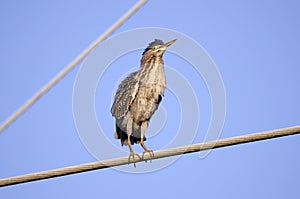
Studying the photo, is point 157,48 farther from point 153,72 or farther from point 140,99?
point 140,99

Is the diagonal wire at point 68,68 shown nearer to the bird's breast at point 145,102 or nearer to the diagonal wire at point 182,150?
the diagonal wire at point 182,150

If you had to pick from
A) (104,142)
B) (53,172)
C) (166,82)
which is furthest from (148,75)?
(53,172)

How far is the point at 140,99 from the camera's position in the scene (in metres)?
10.5

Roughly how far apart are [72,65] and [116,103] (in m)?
6.24

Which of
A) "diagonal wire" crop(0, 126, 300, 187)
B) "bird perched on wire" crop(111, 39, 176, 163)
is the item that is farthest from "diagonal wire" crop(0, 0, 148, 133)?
"bird perched on wire" crop(111, 39, 176, 163)

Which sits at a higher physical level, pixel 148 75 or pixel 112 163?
pixel 148 75

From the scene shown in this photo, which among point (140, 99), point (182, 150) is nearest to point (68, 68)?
point (182, 150)

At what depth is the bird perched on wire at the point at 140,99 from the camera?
34.4 ft

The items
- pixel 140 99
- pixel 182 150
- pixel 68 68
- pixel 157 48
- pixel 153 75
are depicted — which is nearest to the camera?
pixel 68 68

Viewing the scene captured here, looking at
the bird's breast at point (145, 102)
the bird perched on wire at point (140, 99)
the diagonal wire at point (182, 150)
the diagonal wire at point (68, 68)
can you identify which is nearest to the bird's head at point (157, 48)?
the bird perched on wire at point (140, 99)

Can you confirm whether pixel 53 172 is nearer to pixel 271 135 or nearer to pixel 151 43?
pixel 271 135

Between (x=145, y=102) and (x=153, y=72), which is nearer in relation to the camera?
(x=145, y=102)

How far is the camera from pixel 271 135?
5832 mm

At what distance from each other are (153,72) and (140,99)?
1.82 feet
